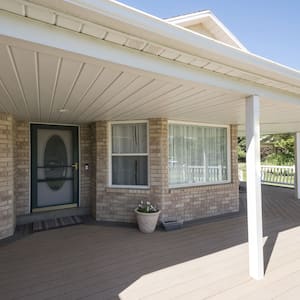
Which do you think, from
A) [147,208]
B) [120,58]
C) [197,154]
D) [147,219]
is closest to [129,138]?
[147,208]

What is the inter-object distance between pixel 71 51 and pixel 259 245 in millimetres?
2713

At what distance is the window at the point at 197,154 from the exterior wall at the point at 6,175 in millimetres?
3094

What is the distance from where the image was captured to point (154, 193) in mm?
4973

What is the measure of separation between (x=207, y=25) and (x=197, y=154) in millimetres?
3145

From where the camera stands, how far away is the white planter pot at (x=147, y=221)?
172 inches

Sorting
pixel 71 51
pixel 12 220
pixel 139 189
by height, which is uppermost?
pixel 71 51

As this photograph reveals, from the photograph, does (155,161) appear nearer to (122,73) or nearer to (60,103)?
(60,103)

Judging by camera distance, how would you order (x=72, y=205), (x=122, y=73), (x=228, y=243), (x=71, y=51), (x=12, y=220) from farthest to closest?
(x=72, y=205), (x=12, y=220), (x=228, y=243), (x=122, y=73), (x=71, y=51)

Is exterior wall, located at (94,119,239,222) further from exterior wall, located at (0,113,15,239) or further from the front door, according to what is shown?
exterior wall, located at (0,113,15,239)

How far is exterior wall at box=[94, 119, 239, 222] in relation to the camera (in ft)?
16.3

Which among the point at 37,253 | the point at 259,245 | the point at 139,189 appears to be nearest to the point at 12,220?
the point at 37,253

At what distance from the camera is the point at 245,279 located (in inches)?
108

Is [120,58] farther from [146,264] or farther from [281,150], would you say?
[281,150]

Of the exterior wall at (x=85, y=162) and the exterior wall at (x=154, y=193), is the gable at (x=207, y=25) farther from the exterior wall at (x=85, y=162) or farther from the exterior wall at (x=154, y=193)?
the exterior wall at (x=85, y=162)
